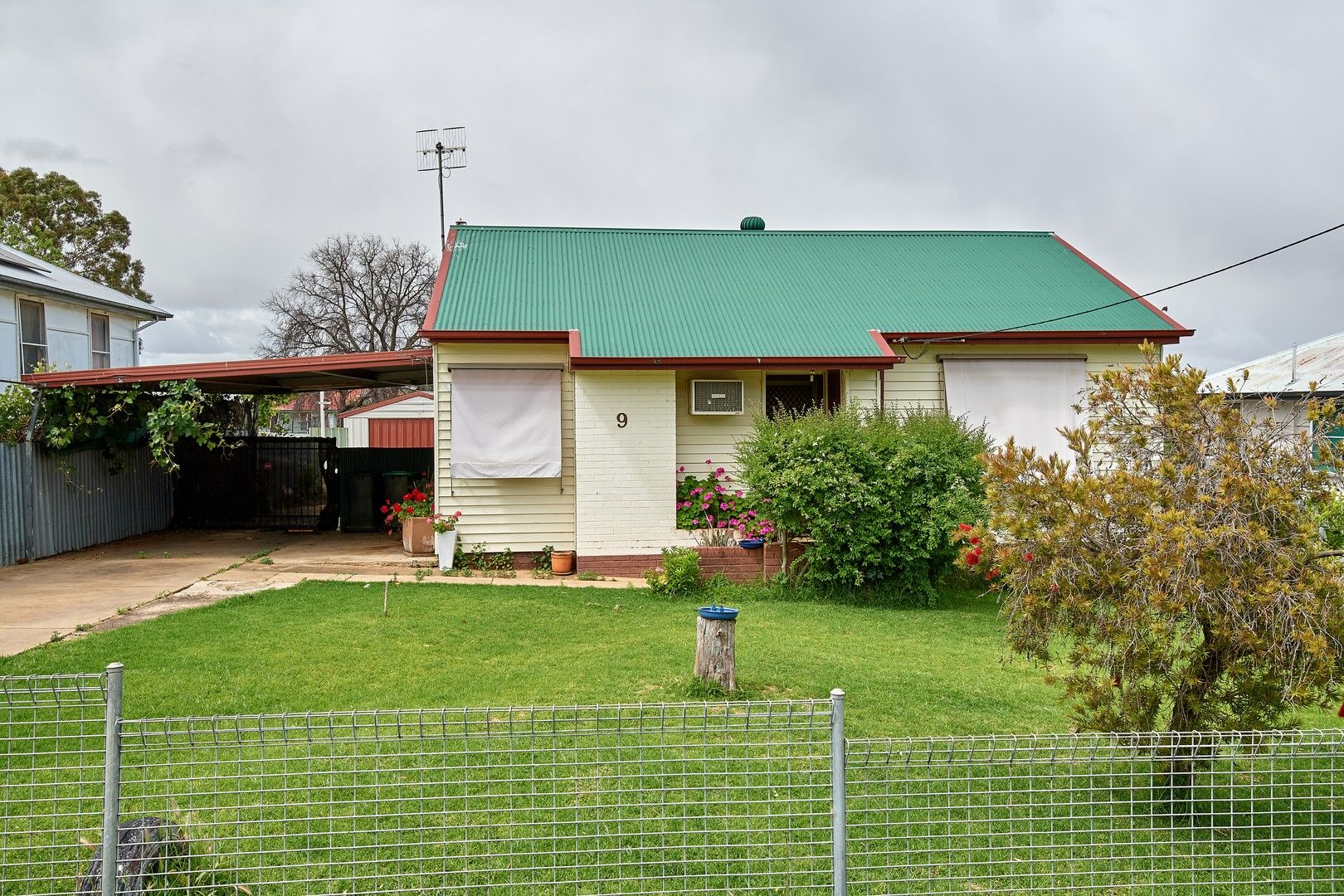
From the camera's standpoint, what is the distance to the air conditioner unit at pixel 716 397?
1388cm

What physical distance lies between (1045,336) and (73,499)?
14767mm

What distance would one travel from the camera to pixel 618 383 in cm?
1331

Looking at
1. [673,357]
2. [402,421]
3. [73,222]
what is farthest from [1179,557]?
[73,222]

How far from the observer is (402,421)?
88.5 ft

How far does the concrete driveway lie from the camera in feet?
31.9

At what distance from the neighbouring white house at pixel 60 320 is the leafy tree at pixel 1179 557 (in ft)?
59.2

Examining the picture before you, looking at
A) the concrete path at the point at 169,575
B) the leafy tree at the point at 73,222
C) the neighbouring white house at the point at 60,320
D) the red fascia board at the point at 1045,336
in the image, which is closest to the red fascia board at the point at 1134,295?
the red fascia board at the point at 1045,336

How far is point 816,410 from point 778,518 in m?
1.47

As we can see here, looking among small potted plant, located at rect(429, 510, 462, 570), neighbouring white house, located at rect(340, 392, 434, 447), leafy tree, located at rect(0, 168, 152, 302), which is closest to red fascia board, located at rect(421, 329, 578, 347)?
small potted plant, located at rect(429, 510, 462, 570)

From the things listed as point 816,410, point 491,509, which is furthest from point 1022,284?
point 491,509

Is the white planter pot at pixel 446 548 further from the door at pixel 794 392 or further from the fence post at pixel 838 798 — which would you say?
the fence post at pixel 838 798

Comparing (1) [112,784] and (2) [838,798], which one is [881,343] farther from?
(1) [112,784]

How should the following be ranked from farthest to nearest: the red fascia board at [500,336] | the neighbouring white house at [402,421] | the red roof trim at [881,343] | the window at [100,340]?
1. the neighbouring white house at [402,421]
2. the window at [100,340]
3. the red roof trim at [881,343]
4. the red fascia board at [500,336]

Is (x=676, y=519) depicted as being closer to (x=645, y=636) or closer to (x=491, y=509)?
(x=491, y=509)
